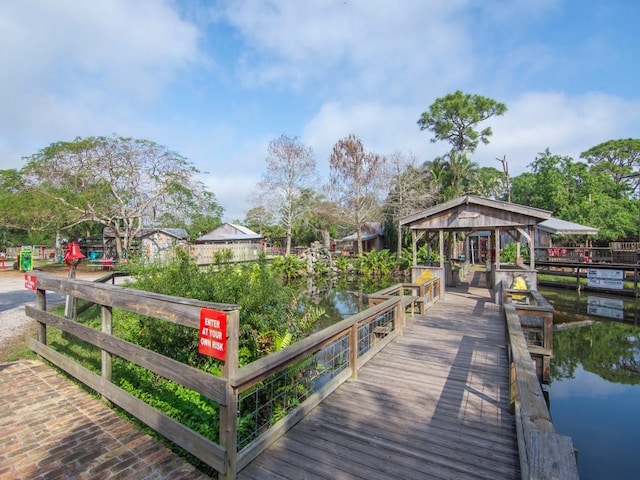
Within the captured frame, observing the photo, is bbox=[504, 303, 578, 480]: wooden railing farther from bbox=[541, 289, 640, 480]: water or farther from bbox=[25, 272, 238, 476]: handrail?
bbox=[541, 289, 640, 480]: water

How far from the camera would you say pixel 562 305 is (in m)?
15.0

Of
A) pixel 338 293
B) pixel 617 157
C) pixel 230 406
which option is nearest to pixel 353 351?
pixel 230 406

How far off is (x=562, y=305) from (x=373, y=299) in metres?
12.5

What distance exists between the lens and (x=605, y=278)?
16.8m

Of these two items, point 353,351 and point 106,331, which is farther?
point 353,351

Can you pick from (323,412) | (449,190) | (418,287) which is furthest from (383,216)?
(323,412)

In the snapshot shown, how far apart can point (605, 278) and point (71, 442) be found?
2101cm

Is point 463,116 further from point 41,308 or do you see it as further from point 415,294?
point 41,308

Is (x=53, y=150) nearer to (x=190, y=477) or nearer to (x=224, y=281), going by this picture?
(x=224, y=281)

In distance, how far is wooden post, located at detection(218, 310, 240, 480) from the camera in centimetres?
247

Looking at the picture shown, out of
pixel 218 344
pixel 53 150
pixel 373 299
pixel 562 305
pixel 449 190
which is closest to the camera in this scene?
pixel 218 344

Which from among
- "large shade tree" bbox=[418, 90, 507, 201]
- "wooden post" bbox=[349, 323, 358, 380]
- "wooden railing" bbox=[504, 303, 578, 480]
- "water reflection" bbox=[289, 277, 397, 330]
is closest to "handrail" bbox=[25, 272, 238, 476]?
"wooden railing" bbox=[504, 303, 578, 480]

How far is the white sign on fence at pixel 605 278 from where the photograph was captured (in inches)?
648

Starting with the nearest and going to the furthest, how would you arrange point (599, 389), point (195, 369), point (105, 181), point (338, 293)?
point (195, 369) → point (599, 389) → point (338, 293) → point (105, 181)
